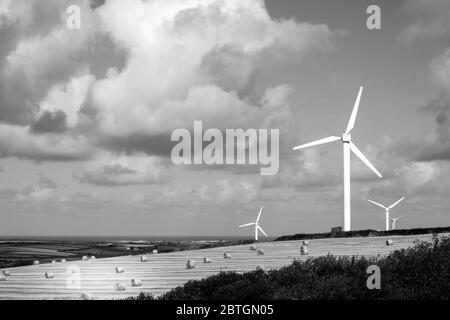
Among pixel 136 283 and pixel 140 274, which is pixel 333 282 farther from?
pixel 140 274

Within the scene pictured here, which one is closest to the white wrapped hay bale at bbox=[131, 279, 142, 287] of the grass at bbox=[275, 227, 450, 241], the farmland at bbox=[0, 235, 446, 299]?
the farmland at bbox=[0, 235, 446, 299]

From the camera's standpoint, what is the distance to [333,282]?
17.1 meters

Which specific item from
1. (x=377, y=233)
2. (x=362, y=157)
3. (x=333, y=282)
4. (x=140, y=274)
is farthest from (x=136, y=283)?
(x=362, y=157)

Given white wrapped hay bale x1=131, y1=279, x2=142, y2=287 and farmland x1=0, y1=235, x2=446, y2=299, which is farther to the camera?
white wrapped hay bale x1=131, y1=279, x2=142, y2=287

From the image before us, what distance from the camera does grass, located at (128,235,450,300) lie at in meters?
16.3

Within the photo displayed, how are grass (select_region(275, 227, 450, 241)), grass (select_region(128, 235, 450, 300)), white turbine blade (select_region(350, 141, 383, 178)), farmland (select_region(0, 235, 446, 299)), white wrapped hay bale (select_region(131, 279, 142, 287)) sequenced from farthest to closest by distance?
white turbine blade (select_region(350, 141, 383, 178)) → grass (select_region(275, 227, 450, 241)) → white wrapped hay bale (select_region(131, 279, 142, 287)) → farmland (select_region(0, 235, 446, 299)) → grass (select_region(128, 235, 450, 300))

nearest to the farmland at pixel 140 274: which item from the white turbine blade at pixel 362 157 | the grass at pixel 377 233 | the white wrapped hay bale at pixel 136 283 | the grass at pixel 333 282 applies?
the white wrapped hay bale at pixel 136 283

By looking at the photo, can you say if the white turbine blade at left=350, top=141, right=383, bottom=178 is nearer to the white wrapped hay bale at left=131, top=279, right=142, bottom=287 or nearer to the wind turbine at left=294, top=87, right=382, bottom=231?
the wind turbine at left=294, top=87, right=382, bottom=231

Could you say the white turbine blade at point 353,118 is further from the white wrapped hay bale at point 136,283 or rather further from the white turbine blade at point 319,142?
the white wrapped hay bale at point 136,283

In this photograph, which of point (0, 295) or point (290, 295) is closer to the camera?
point (290, 295)
